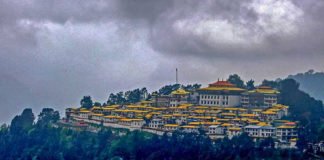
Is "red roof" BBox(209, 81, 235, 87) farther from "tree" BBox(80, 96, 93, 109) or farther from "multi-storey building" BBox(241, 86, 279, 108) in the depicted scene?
"tree" BBox(80, 96, 93, 109)

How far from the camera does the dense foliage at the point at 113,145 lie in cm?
5488

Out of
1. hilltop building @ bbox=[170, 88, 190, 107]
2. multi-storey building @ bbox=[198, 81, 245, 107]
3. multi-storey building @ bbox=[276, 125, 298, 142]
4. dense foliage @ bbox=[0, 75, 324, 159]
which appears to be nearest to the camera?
dense foliage @ bbox=[0, 75, 324, 159]

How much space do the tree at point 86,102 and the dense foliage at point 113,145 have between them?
263 centimetres

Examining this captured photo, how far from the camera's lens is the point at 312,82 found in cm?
10975

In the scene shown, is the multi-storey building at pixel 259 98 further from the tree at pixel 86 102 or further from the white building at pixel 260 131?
the tree at pixel 86 102

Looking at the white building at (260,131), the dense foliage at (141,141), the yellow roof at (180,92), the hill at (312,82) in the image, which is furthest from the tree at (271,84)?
the hill at (312,82)

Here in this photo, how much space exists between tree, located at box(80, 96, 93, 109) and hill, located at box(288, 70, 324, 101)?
118 feet

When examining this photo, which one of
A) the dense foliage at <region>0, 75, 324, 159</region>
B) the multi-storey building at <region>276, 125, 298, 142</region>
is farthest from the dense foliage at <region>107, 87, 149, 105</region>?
the multi-storey building at <region>276, 125, 298, 142</region>

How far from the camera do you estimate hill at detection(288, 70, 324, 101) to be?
10414 cm

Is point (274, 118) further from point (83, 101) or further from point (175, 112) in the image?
point (83, 101)

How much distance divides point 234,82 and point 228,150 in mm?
18578

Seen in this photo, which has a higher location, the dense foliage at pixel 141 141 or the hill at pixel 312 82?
the hill at pixel 312 82

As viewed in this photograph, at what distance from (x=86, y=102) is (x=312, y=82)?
4329cm

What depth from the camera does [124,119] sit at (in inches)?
2611
